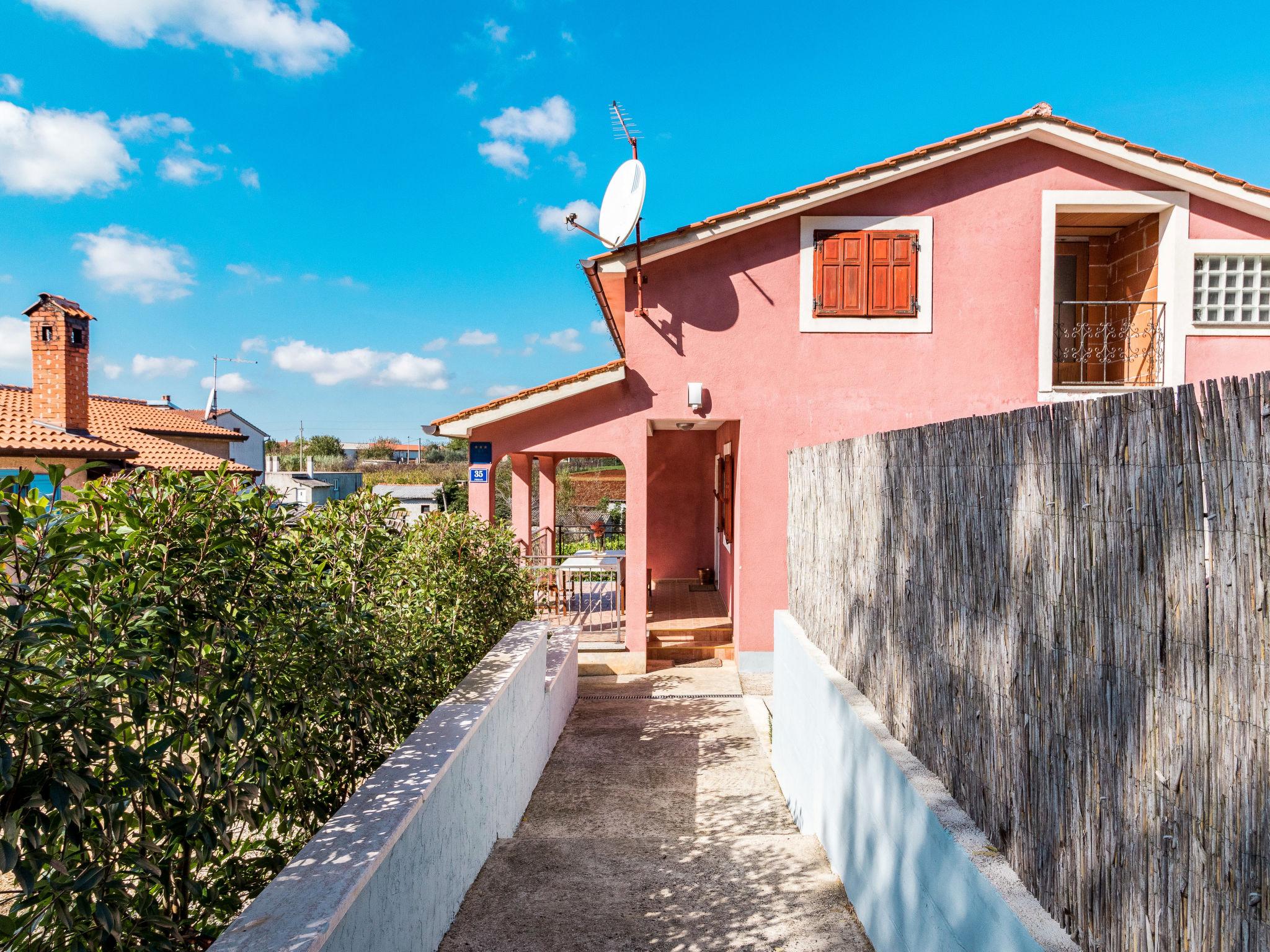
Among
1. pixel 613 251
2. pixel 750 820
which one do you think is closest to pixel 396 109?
pixel 613 251

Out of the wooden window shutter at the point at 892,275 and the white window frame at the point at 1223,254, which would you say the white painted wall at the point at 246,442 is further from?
the white window frame at the point at 1223,254

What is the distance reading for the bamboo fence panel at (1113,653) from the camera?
5.18 feet

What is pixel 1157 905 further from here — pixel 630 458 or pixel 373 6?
pixel 373 6

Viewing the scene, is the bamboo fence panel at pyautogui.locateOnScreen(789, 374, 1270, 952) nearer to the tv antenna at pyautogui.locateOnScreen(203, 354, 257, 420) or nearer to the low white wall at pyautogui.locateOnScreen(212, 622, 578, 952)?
the low white wall at pyautogui.locateOnScreen(212, 622, 578, 952)

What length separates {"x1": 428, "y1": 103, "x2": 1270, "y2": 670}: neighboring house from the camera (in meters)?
9.77

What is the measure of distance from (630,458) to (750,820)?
5.37 meters

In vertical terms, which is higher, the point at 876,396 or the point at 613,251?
the point at 613,251

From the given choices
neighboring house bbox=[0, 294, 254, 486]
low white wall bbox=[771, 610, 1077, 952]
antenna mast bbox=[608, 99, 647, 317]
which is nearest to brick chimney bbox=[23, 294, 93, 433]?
Answer: neighboring house bbox=[0, 294, 254, 486]

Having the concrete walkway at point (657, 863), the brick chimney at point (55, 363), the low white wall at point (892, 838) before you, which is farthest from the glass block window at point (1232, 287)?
the brick chimney at point (55, 363)

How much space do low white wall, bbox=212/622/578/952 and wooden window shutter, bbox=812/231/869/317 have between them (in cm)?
654

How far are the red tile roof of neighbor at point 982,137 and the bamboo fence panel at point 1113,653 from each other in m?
6.82

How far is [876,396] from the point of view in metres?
9.99

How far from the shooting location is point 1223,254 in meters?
9.79

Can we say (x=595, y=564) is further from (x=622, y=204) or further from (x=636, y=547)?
(x=622, y=204)
